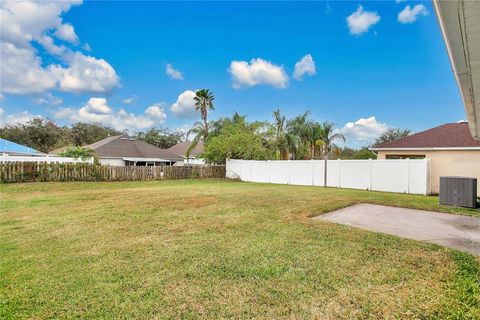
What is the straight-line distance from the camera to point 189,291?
2.98 m

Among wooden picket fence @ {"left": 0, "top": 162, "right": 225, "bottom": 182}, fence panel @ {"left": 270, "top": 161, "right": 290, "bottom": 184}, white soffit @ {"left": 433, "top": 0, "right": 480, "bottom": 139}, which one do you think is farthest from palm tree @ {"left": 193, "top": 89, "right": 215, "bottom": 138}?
white soffit @ {"left": 433, "top": 0, "right": 480, "bottom": 139}

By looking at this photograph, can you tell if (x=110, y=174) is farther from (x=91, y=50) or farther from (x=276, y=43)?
(x=276, y=43)

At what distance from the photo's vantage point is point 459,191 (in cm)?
847

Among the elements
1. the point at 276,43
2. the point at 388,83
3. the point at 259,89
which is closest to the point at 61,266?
the point at 276,43

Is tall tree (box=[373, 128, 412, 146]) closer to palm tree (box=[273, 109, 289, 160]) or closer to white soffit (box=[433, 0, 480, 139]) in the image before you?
palm tree (box=[273, 109, 289, 160])

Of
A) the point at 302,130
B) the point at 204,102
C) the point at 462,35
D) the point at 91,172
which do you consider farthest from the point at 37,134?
the point at 462,35

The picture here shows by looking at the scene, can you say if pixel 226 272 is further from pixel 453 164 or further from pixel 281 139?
pixel 281 139

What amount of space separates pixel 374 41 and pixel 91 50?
58.0ft

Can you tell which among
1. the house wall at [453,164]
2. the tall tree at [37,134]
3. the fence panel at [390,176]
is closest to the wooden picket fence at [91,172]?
the fence panel at [390,176]

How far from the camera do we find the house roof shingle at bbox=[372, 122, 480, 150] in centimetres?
1287

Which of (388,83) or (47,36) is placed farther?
(388,83)

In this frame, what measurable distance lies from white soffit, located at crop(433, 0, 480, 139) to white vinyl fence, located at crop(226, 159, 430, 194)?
999 centimetres

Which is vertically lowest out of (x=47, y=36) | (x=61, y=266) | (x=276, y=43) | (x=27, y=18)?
(x=61, y=266)

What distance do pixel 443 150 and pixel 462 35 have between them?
13.7 meters
